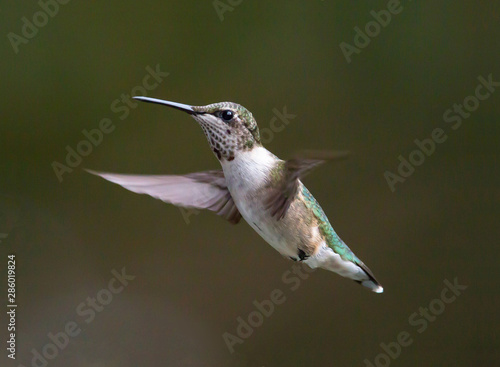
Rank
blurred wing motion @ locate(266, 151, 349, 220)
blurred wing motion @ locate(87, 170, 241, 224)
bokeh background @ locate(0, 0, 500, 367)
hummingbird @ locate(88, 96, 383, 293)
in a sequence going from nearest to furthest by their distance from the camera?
blurred wing motion @ locate(266, 151, 349, 220) → hummingbird @ locate(88, 96, 383, 293) → blurred wing motion @ locate(87, 170, 241, 224) → bokeh background @ locate(0, 0, 500, 367)

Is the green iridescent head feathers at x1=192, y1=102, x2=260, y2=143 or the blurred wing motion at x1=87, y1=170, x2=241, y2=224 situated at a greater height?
the green iridescent head feathers at x1=192, y1=102, x2=260, y2=143

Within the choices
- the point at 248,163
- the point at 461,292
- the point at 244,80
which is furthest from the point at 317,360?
the point at 248,163

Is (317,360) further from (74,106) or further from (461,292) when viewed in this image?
(74,106)

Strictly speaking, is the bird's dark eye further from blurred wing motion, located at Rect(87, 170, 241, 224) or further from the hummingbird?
blurred wing motion, located at Rect(87, 170, 241, 224)

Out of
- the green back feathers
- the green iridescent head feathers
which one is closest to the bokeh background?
the green back feathers

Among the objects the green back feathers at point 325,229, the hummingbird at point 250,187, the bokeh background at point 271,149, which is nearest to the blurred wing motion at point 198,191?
the hummingbird at point 250,187

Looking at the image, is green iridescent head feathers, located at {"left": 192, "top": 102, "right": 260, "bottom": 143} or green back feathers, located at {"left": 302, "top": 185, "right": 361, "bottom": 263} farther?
green back feathers, located at {"left": 302, "top": 185, "right": 361, "bottom": 263}
